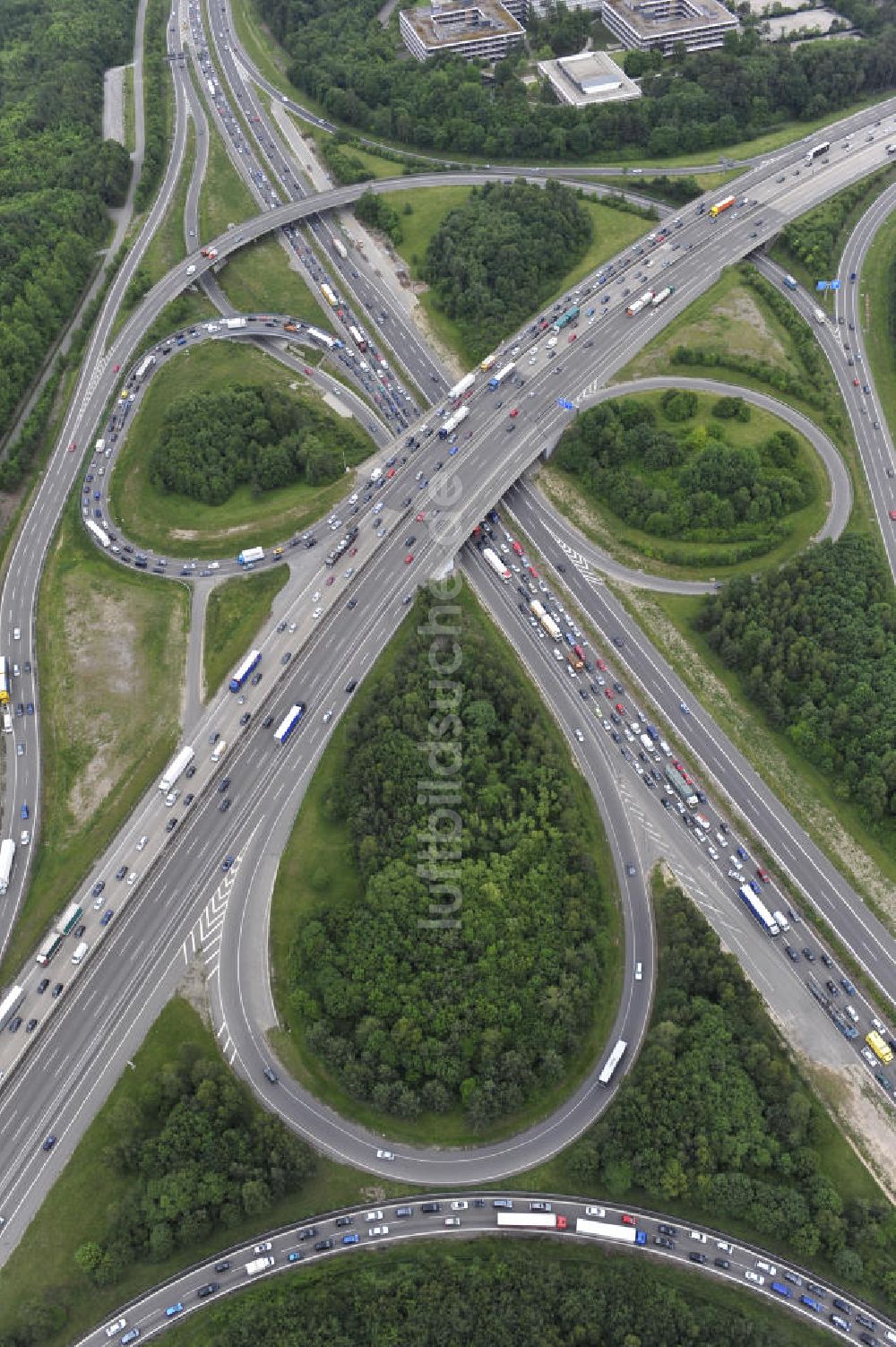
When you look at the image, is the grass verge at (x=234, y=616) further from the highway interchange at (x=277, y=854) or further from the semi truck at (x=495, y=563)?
the semi truck at (x=495, y=563)

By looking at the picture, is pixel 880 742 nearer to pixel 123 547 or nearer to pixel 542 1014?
pixel 542 1014

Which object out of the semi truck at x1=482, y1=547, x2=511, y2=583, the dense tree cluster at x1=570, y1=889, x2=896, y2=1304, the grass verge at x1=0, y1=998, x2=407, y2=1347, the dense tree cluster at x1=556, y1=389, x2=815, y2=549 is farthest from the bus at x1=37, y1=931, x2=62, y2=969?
the dense tree cluster at x1=556, y1=389, x2=815, y2=549

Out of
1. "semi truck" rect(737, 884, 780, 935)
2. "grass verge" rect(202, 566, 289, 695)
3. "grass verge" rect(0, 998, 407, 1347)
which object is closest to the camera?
"grass verge" rect(0, 998, 407, 1347)

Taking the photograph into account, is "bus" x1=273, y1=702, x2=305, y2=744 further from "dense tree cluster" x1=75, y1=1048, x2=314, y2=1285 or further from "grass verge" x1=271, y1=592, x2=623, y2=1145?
"dense tree cluster" x1=75, y1=1048, x2=314, y2=1285

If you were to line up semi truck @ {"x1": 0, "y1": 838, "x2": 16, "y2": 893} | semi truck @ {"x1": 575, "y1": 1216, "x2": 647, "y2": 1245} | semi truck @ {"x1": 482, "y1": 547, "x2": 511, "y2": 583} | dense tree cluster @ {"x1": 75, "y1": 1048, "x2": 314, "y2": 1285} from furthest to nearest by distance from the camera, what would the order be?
semi truck @ {"x1": 482, "y1": 547, "x2": 511, "y2": 583} < semi truck @ {"x1": 0, "y1": 838, "x2": 16, "y2": 893} < semi truck @ {"x1": 575, "y1": 1216, "x2": 647, "y2": 1245} < dense tree cluster @ {"x1": 75, "y1": 1048, "x2": 314, "y2": 1285}

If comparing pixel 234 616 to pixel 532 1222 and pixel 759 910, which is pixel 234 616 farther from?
pixel 532 1222

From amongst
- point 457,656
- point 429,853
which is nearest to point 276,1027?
point 429,853
